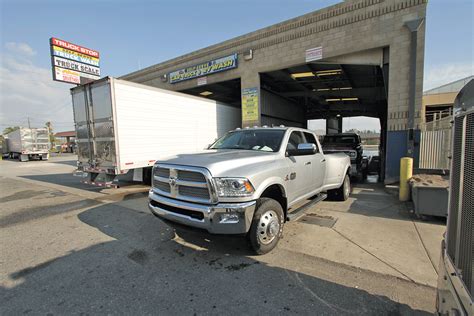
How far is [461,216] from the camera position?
147 centimetres

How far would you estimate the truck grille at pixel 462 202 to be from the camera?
1.34 m

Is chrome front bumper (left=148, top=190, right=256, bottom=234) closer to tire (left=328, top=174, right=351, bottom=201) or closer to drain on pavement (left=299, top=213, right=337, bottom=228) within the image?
drain on pavement (left=299, top=213, right=337, bottom=228)

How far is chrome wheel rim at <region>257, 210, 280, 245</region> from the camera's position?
3232 millimetres

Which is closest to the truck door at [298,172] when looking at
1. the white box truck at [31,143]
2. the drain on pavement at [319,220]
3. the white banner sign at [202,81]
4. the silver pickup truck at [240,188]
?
the silver pickup truck at [240,188]

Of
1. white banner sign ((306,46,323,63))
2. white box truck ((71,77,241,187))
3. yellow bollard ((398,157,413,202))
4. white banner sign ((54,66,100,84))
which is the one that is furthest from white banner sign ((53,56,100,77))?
yellow bollard ((398,157,413,202))

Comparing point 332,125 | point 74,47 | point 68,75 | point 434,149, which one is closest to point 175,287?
point 434,149

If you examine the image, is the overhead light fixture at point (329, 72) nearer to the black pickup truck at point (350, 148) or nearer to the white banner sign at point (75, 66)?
the black pickup truck at point (350, 148)

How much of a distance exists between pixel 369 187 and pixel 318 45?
6240 millimetres

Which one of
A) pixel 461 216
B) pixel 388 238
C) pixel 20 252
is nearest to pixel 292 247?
pixel 388 238

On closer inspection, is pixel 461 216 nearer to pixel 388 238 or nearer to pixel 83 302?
pixel 388 238

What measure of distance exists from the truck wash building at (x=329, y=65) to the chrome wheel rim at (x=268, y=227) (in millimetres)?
7109

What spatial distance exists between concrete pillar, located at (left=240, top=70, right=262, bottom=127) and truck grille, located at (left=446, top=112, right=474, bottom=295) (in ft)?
34.9

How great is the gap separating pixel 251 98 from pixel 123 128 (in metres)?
6.96

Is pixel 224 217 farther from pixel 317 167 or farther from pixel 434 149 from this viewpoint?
pixel 434 149
